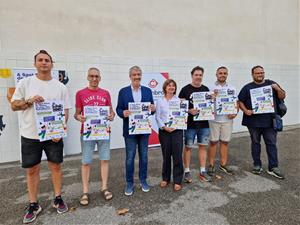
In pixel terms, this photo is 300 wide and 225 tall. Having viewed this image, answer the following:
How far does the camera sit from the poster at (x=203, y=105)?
352 centimetres

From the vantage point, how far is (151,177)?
3.97 metres

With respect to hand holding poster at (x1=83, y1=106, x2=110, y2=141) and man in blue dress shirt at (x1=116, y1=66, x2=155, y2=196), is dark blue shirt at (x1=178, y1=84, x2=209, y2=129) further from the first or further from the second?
hand holding poster at (x1=83, y1=106, x2=110, y2=141)

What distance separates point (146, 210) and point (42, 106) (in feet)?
5.99

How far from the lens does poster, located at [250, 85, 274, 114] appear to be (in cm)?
376

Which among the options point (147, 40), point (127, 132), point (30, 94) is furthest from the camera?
point (147, 40)

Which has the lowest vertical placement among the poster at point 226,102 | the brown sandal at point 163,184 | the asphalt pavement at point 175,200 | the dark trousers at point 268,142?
the asphalt pavement at point 175,200

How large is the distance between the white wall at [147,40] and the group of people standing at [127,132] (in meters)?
2.53

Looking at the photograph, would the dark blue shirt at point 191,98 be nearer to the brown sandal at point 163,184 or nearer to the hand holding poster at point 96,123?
the brown sandal at point 163,184

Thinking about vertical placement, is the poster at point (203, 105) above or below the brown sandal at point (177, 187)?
above

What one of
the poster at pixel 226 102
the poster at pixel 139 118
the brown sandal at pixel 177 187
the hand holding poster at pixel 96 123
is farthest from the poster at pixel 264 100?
the hand holding poster at pixel 96 123

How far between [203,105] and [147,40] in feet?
10.6

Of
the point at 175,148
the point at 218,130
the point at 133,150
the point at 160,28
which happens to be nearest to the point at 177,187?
the point at 175,148

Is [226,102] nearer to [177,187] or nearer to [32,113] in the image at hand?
[177,187]

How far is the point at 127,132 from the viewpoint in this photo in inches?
126
